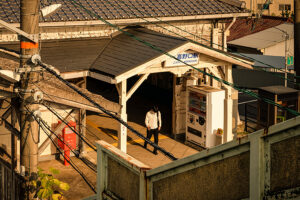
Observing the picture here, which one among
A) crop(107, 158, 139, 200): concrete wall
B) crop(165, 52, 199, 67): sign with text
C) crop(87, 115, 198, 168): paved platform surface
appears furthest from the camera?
crop(87, 115, 198, 168): paved platform surface

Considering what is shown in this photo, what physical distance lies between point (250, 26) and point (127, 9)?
18.7 m

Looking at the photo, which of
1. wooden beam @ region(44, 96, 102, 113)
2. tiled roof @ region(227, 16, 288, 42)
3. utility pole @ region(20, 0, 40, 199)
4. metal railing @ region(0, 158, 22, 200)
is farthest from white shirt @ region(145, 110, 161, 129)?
tiled roof @ region(227, 16, 288, 42)

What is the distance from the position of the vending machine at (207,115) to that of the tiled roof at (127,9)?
288 centimetres

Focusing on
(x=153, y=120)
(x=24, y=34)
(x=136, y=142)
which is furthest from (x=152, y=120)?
(x=24, y=34)

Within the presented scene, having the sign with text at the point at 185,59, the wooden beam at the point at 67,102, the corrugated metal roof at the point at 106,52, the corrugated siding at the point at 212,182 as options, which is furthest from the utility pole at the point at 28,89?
the sign with text at the point at 185,59

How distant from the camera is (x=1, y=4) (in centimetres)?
1598

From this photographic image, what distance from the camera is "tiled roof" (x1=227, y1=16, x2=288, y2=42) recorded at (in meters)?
33.2

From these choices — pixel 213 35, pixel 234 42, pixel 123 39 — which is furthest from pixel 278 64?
pixel 123 39

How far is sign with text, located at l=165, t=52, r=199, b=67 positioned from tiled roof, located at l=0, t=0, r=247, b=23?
2.35 meters

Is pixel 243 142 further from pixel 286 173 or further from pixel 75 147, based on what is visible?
pixel 75 147

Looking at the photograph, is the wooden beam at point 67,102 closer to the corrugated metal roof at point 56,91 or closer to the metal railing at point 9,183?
the corrugated metal roof at point 56,91

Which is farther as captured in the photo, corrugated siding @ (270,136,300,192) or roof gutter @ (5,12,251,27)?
roof gutter @ (5,12,251,27)

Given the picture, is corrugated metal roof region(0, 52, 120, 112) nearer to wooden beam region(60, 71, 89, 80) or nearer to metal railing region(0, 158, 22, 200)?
metal railing region(0, 158, 22, 200)

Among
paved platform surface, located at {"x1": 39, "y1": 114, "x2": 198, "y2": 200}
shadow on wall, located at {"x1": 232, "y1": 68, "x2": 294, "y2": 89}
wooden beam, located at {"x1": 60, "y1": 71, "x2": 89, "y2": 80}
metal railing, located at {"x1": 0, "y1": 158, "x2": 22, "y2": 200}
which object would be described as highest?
wooden beam, located at {"x1": 60, "y1": 71, "x2": 89, "y2": 80}
